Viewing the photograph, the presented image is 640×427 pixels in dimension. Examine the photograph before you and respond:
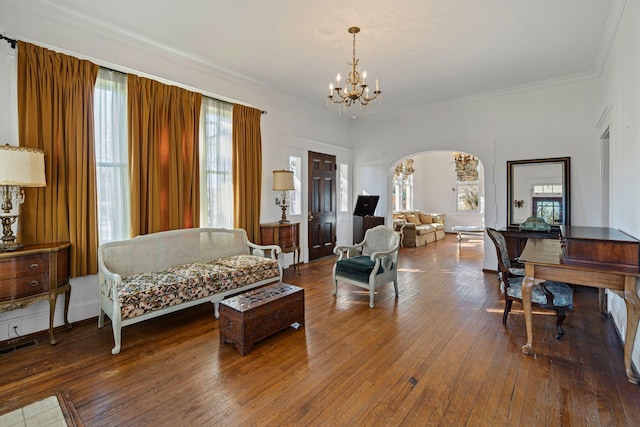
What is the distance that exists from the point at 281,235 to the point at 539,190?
4.51 metres

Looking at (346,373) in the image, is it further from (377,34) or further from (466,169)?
(466,169)

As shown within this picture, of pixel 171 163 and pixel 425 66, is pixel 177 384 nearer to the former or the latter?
pixel 171 163

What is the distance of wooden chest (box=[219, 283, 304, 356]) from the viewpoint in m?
2.75

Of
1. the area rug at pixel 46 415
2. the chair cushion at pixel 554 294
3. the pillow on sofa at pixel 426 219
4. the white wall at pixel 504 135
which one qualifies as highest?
the white wall at pixel 504 135

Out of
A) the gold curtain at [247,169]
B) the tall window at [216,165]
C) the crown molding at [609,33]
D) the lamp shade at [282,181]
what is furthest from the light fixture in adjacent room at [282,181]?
the crown molding at [609,33]

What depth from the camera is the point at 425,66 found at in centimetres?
464

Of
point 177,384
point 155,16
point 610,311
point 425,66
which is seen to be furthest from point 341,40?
point 610,311

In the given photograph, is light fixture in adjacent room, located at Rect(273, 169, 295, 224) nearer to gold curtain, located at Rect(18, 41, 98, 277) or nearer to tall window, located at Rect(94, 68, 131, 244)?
tall window, located at Rect(94, 68, 131, 244)

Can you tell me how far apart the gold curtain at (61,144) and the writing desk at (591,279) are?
4.34 meters

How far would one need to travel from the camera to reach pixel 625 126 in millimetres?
3043

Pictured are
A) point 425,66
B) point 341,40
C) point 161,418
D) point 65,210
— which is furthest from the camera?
point 425,66

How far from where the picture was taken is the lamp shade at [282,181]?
5.37 metres

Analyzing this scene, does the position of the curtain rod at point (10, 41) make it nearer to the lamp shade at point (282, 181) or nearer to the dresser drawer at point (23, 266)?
the dresser drawer at point (23, 266)

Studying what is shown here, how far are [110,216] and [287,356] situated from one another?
2.66m
